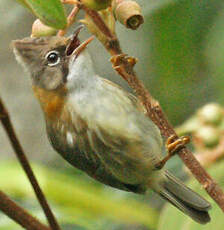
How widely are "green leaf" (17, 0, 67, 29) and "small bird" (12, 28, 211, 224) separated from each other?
773mm

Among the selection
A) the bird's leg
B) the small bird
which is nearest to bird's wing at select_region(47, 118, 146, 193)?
the small bird

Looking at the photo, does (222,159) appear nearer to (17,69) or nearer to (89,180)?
(89,180)

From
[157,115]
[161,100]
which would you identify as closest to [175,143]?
[157,115]

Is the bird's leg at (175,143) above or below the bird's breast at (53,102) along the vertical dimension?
below

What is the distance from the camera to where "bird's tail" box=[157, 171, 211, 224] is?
244 cm

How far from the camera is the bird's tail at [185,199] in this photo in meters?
2.44

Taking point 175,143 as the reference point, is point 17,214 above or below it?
below

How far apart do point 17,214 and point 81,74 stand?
908 mm

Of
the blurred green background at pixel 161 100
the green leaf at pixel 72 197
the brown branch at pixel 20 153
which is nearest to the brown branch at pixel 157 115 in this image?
the brown branch at pixel 20 153

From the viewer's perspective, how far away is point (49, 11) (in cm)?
167

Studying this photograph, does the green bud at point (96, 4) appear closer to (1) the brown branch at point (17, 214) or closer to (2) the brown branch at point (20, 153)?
(2) the brown branch at point (20, 153)

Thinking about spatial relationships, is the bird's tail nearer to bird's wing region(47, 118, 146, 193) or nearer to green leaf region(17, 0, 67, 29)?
bird's wing region(47, 118, 146, 193)

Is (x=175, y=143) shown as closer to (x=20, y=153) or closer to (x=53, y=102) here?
(x=20, y=153)

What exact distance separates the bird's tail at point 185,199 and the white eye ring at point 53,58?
67 cm
